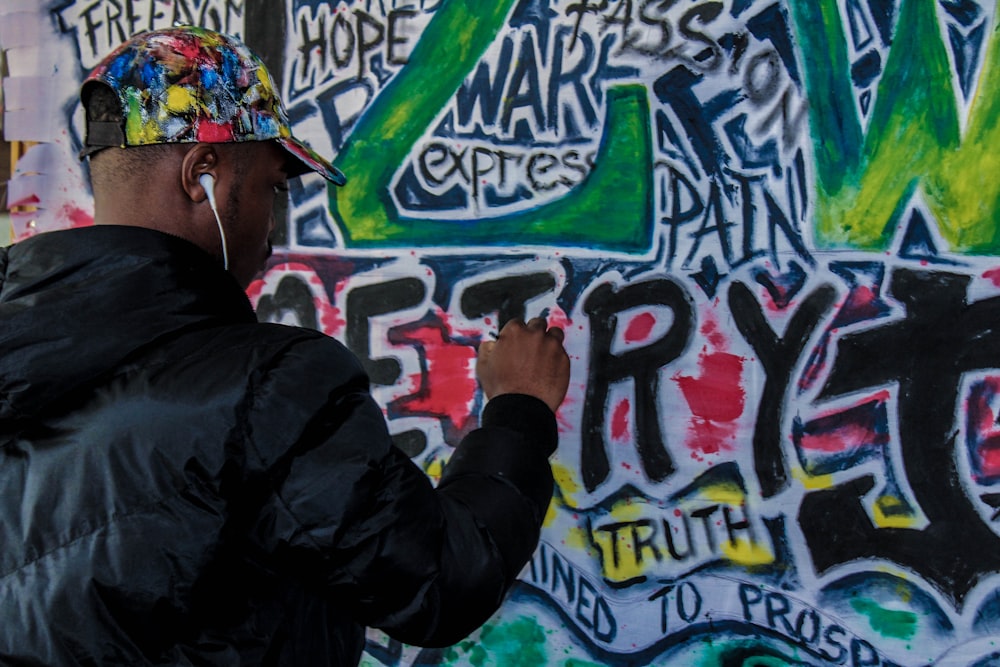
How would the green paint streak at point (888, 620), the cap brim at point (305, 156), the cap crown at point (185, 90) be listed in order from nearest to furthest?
1. the cap crown at point (185, 90)
2. the cap brim at point (305, 156)
3. the green paint streak at point (888, 620)

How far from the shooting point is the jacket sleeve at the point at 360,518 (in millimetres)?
1313

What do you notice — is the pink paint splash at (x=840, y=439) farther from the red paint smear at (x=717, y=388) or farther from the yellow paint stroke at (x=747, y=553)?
the yellow paint stroke at (x=747, y=553)

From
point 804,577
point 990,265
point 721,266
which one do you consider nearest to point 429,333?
point 721,266

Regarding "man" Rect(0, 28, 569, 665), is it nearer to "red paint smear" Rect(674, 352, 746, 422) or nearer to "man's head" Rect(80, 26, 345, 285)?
"man's head" Rect(80, 26, 345, 285)

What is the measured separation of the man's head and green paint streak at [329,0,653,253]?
1137mm

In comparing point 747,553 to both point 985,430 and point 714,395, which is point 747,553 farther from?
point 985,430

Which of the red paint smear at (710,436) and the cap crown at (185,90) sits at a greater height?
the cap crown at (185,90)

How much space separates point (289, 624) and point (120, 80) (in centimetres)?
99

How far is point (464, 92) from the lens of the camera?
269cm

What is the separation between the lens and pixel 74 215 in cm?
316

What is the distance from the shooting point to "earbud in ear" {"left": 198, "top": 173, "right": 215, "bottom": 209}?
1.56 m

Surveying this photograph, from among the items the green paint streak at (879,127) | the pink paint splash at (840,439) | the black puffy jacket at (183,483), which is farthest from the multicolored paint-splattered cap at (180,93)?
the pink paint splash at (840,439)

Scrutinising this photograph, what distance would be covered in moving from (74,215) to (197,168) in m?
1.90

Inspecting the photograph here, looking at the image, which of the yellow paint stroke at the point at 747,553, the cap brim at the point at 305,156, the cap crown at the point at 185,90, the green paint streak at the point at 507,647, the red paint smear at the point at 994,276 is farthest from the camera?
the green paint streak at the point at 507,647
